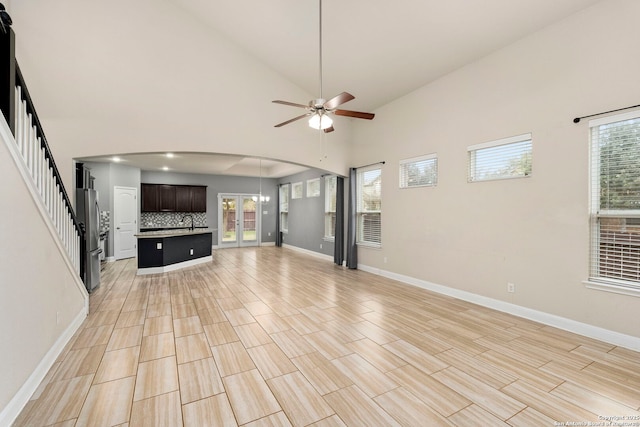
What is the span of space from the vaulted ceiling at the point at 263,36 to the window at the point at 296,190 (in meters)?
4.77

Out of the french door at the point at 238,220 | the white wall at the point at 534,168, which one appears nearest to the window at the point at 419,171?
the white wall at the point at 534,168

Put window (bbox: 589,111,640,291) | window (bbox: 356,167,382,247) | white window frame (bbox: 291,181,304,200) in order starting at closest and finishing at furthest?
window (bbox: 589,111,640,291), window (bbox: 356,167,382,247), white window frame (bbox: 291,181,304,200)

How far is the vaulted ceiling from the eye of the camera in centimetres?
358

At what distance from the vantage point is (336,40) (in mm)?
4473

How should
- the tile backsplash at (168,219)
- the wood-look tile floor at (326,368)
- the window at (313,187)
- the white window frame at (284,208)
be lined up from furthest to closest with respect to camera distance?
the white window frame at (284,208) < the tile backsplash at (168,219) < the window at (313,187) < the wood-look tile floor at (326,368)

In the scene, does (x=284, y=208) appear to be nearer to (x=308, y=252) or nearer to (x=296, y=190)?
(x=296, y=190)

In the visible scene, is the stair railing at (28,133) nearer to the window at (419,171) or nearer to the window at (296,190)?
the window at (419,171)

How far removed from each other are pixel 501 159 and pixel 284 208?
8303mm

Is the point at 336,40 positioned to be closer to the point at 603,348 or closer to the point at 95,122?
the point at 95,122

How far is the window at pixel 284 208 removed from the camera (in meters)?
11.0

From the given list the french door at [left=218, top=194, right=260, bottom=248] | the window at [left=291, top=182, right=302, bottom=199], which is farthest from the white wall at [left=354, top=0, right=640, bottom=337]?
the french door at [left=218, top=194, right=260, bottom=248]

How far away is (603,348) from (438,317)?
5.15 feet

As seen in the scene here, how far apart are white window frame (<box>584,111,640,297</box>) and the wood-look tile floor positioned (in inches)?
25.1

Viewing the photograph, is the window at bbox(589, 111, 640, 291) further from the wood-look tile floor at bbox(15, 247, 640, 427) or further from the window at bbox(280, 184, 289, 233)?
the window at bbox(280, 184, 289, 233)
